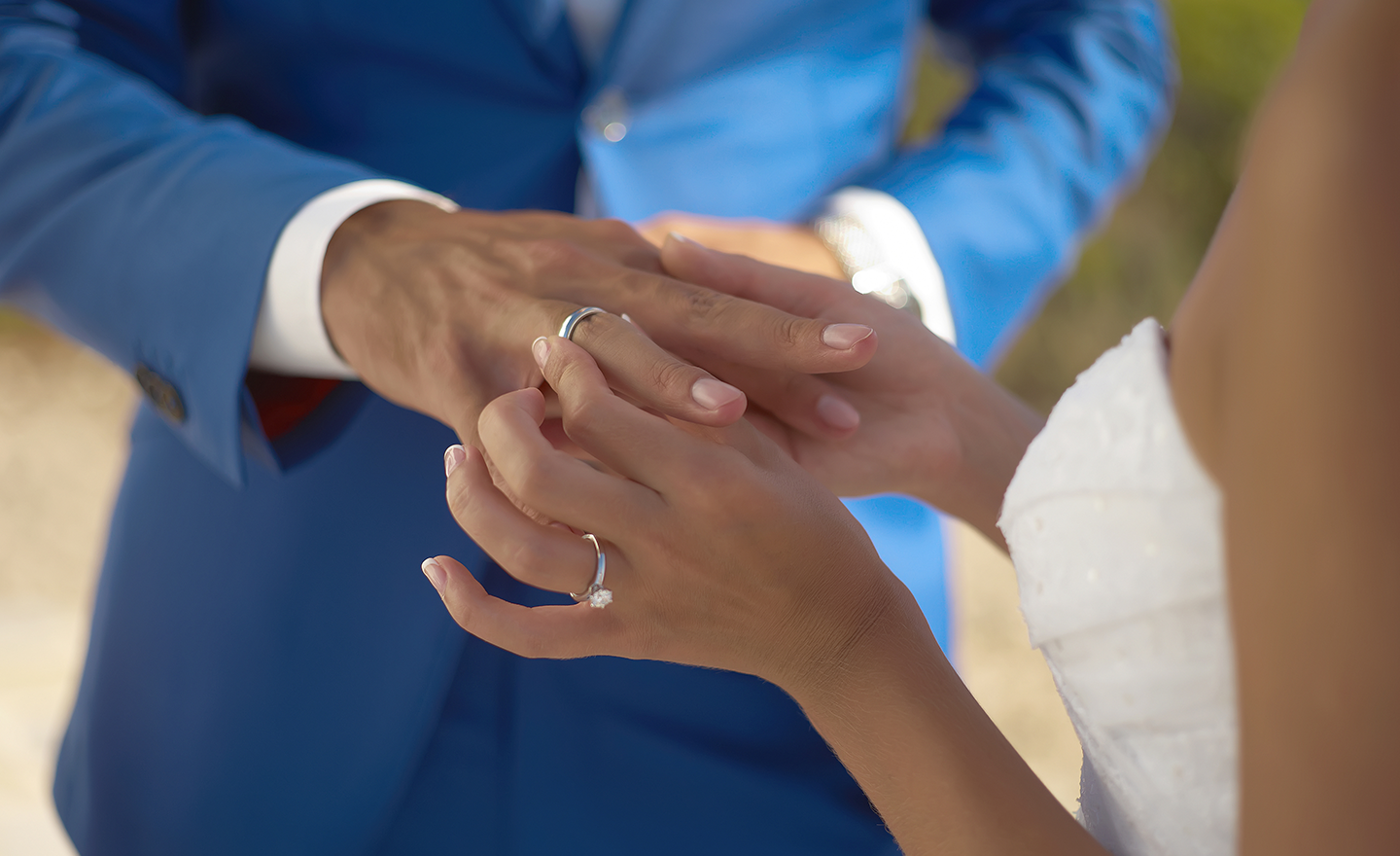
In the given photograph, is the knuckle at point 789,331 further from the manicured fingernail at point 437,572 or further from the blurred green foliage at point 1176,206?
the blurred green foliage at point 1176,206

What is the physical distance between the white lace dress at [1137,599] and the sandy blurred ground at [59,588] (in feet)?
7.93

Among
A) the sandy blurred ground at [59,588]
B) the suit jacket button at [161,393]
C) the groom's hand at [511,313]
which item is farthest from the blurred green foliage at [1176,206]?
the suit jacket button at [161,393]

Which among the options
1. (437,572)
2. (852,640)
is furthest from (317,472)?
(852,640)

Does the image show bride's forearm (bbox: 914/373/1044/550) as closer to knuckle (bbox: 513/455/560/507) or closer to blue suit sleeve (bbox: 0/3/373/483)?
knuckle (bbox: 513/455/560/507)

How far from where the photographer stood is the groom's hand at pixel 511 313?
3.34 feet

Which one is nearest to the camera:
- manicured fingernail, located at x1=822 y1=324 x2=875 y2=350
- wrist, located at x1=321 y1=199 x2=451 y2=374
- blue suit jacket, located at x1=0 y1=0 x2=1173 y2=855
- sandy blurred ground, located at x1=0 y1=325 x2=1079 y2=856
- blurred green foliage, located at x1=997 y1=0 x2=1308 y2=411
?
manicured fingernail, located at x1=822 y1=324 x2=875 y2=350

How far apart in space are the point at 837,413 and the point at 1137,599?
1.50 feet

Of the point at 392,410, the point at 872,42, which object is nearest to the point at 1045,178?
the point at 872,42

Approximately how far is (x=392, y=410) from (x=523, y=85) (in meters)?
0.49

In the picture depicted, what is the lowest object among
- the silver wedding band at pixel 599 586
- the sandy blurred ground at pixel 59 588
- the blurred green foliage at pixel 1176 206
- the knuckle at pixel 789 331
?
the sandy blurred ground at pixel 59 588

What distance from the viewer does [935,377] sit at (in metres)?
1.31

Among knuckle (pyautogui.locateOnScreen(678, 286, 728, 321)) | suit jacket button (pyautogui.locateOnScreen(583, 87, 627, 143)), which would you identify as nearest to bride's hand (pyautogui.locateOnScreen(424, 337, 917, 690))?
knuckle (pyautogui.locateOnScreen(678, 286, 728, 321))

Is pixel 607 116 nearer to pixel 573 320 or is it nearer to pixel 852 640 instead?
pixel 573 320

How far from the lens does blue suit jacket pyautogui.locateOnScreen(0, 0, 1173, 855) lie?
1.26m
